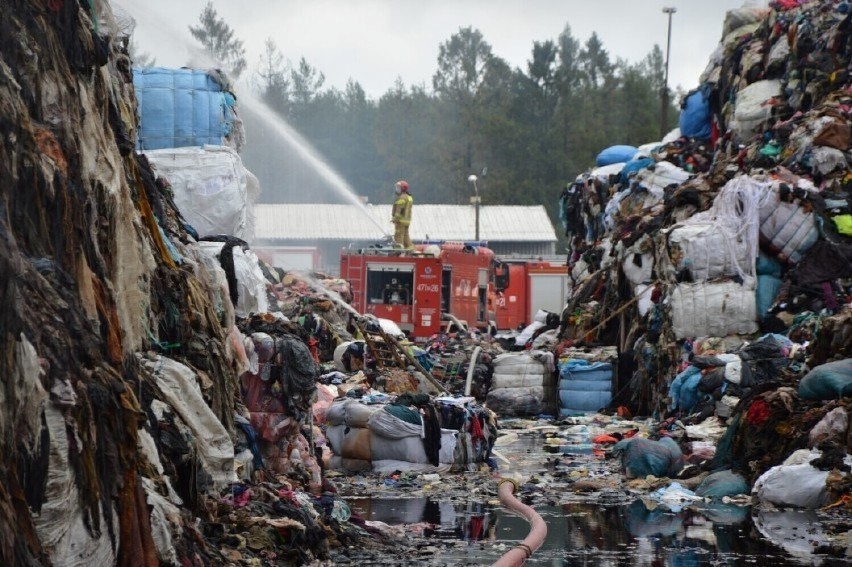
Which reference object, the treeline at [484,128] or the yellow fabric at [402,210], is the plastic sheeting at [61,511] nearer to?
the yellow fabric at [402,210]

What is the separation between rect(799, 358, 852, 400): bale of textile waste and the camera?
11.6 metres

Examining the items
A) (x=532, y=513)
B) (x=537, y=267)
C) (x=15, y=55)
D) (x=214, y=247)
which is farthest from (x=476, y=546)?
(x=537, y=267)

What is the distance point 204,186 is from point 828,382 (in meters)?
5.54

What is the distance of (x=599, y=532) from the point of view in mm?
9758

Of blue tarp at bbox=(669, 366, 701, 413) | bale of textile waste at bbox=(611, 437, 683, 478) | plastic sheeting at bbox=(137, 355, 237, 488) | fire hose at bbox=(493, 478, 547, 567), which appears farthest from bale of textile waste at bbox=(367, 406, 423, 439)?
plastic sheeting at bbox=(137, 355, 237, 488)

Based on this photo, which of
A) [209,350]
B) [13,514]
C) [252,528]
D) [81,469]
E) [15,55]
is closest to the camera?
[13,514]

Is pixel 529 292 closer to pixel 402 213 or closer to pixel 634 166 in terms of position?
pixel 402 213

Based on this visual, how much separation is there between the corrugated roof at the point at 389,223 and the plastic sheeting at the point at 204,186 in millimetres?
33039

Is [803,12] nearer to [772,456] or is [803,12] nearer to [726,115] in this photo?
[726,115]

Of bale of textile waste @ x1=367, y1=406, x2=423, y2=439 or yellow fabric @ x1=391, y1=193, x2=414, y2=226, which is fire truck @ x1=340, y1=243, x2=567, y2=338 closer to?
yellow fabric @ x1=391, y1=193, x2=414, y2=226

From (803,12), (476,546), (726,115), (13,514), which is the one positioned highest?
(803,12)

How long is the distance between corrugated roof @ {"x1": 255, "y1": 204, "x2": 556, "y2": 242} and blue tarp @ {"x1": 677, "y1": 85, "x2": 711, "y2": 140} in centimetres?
2162

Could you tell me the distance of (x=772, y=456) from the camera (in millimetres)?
11656

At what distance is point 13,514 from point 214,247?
631 cm
